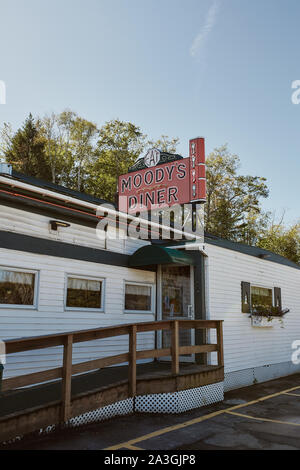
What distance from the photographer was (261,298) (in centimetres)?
1180

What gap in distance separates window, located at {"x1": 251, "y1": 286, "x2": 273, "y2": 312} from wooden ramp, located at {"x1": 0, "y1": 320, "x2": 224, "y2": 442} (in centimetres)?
300

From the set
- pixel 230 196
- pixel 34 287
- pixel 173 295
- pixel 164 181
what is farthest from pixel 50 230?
pixel 230 196

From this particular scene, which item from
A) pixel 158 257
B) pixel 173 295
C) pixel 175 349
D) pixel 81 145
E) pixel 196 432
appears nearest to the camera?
pixel 196 432

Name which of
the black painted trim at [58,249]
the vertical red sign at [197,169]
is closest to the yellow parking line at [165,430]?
the black painted trim at [58,249]

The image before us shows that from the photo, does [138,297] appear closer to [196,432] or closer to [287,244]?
[196,432]

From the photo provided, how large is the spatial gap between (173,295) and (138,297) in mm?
1004

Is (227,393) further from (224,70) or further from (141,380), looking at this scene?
(224,70)

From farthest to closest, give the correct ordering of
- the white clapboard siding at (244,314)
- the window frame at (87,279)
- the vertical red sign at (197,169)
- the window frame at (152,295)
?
the vertical red sign at (197,169)
the white clapboard siding at (244,314)
the window frame at (152,295)
the window frame at (87,279)

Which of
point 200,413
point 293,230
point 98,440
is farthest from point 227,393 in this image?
point 293,230

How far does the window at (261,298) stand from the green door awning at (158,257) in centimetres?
300

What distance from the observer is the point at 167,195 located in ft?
45.2

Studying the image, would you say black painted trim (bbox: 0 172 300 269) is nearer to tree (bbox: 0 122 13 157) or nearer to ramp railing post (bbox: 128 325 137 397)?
ramp railing post (bbox: 128 325 137 397)

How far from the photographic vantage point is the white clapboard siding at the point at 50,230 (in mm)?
7102

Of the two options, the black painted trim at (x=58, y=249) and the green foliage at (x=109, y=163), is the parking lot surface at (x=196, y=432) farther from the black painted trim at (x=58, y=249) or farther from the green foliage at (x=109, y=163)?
the green foliage at (x=109, y=163)
